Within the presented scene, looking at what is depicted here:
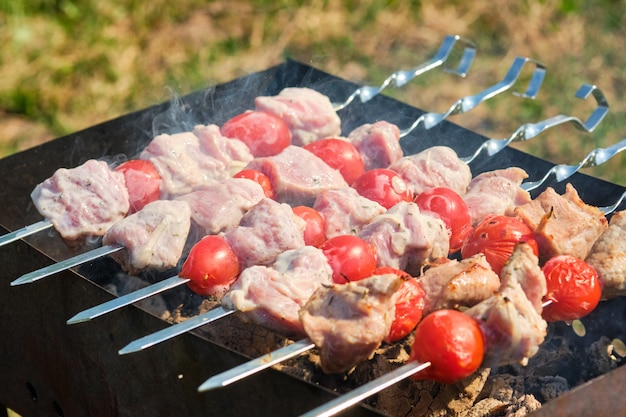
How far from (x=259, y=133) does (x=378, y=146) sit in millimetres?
509

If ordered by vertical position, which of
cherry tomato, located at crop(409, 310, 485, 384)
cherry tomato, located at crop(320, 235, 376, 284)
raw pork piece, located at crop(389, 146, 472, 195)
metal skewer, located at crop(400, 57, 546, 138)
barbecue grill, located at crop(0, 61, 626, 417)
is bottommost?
barbecue grill, located at crop(0, 61, 626, 417)

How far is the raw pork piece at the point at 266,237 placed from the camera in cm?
276

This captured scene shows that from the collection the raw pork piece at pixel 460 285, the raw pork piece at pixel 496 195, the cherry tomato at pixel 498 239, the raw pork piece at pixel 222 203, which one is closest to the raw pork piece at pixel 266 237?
the raw pork piece at pixel 222 203

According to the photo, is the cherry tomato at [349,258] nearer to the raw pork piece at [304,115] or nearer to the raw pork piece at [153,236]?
the raw pork piece at [153,236]

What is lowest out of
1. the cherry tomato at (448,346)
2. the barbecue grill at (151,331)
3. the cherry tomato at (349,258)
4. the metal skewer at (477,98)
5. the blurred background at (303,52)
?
the blurred background at (303,52)

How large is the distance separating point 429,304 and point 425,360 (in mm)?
313

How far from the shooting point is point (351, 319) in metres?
2.29

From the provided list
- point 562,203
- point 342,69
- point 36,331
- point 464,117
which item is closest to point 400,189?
point 562,203

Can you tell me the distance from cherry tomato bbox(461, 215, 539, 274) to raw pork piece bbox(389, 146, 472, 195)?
0.36 meters

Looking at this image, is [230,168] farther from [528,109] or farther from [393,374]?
[528,109]

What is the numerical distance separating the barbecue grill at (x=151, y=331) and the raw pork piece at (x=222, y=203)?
0.34m

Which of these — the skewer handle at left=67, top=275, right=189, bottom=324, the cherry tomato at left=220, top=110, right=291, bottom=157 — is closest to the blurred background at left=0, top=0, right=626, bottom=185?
the cherry tomato at left=220, top=110, right=291, bottom=157

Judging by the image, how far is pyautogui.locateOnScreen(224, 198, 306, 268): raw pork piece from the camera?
9.06 feet

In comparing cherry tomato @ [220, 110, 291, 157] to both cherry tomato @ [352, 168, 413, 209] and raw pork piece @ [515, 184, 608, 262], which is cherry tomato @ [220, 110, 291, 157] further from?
raw pork piece @ [515, 184, 608, 262]
